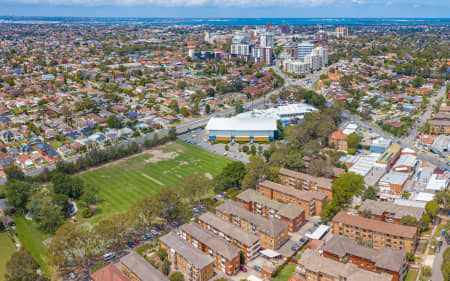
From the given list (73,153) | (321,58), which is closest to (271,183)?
(73,153)

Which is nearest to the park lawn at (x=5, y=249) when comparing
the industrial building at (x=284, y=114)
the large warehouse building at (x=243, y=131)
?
the large warehouse building at (x=243, y=131)

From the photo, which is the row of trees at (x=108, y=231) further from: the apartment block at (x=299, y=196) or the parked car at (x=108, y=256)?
the apartment block at (x=299, y=196)

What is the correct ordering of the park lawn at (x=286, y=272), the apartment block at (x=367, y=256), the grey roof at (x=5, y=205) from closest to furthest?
the apartment block at (x=367, y=256) < the park lawn at (x=286, y=272) < the grey roof at (x=5, y=205)

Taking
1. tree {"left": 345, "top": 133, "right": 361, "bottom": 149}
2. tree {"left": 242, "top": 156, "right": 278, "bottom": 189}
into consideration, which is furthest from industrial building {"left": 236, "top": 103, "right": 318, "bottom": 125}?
tree {"left": 242, "top": 156, "right": 278, "bottom": 189}

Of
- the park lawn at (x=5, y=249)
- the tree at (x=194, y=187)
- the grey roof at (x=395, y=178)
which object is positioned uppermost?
the tree at (x=194, y=187)

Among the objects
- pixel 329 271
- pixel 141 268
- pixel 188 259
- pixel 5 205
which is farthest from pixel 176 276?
pixel 5 205

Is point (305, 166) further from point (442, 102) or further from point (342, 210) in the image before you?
point (442, 102)

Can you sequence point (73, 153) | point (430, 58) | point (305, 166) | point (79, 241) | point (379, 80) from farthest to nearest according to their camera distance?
Result: point (430, 58)
point (379, 80)
point (73, 153)
point (305, 166)
point (79, 241)

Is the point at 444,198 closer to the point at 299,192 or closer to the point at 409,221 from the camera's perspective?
the point at 409,221
